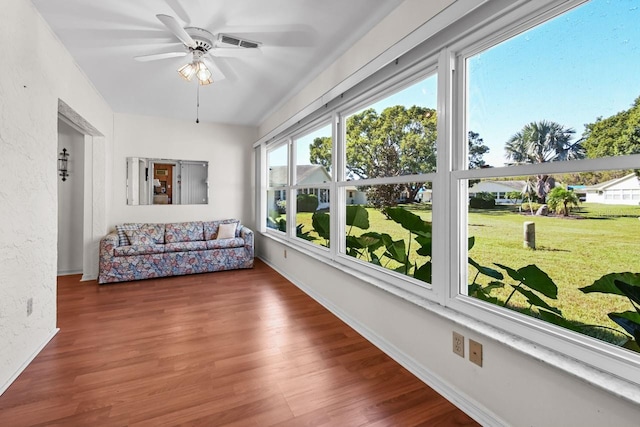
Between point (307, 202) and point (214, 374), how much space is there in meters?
2.36

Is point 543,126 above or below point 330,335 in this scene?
above

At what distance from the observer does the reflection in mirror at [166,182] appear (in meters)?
4.90

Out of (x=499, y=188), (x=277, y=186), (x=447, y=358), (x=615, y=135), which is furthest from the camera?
(x=277, y=186)

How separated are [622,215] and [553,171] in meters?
0.30

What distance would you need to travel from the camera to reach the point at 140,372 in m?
2.01

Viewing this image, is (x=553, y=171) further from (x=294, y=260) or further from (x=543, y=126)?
(x=294, y=260)

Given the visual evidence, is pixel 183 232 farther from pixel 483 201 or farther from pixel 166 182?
pixel 483 201

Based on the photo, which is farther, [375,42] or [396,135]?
[396,135]

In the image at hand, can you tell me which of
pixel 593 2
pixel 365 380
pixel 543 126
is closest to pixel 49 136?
pixel 365 380

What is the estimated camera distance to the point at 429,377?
1.90 meters

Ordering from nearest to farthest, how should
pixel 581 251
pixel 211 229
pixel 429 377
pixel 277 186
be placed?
1. pixel 581 251
2. pixel 429 377
3. pixel 277 186
4. pixel 211 229

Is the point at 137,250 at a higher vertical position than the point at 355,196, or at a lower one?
lower

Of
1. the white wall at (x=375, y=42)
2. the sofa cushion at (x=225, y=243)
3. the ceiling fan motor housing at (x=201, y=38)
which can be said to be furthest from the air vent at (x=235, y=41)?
the sofa cushion at (x=225, y=243)

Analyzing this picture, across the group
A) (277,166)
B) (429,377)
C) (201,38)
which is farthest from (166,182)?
(429,377)
